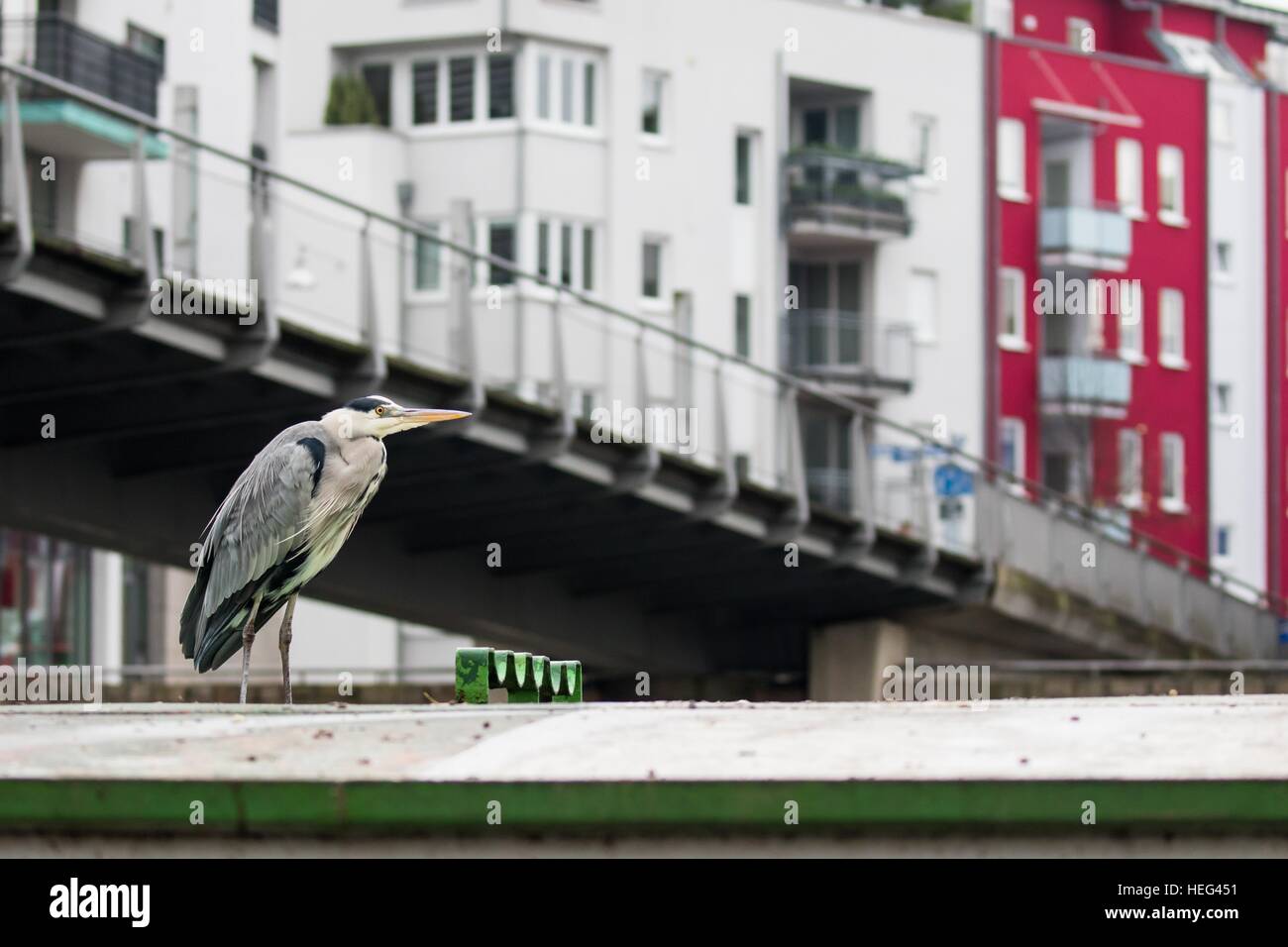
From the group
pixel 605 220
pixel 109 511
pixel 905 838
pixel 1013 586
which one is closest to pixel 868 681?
pixel 1013 586

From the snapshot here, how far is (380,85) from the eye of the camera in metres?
54.1

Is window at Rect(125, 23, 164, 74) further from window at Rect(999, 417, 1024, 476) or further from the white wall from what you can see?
the white wall

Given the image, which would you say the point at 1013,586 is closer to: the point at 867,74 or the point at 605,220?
the point at 605,220

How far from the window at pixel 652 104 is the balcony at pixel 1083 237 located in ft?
39.5

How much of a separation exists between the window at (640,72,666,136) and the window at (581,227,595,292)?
255 centimetres

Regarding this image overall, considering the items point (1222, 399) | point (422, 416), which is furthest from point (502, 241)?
point (422, 416)

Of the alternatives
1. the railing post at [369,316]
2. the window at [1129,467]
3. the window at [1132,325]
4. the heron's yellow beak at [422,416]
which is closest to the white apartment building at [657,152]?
the window at [1129,467]

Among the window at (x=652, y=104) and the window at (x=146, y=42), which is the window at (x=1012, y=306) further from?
the window at (x=146, y=42)

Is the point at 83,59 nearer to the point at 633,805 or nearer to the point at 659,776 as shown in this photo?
the point at 659,776

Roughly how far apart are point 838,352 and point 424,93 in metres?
9.80

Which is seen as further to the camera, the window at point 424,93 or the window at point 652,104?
the window at point 652,104

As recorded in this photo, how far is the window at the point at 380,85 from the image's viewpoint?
2127 inches

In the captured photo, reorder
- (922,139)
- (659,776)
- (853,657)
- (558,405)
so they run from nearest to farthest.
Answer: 1. (659,776)
2. (558,405)
3. (853,657)
4. (922,139)

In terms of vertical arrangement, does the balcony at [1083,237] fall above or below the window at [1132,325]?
above
